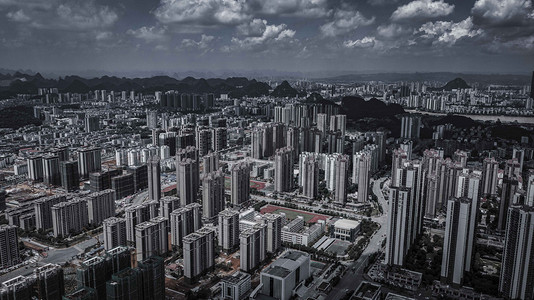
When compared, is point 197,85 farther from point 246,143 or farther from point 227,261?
point 227,261

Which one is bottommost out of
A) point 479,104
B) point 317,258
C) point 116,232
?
point 317,258

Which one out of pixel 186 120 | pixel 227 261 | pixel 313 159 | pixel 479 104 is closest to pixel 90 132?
pixel 186 120

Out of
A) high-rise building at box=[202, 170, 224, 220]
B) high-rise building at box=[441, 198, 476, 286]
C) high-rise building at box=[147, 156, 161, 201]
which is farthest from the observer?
high-rise building at box=[147, 156, 161, 201]

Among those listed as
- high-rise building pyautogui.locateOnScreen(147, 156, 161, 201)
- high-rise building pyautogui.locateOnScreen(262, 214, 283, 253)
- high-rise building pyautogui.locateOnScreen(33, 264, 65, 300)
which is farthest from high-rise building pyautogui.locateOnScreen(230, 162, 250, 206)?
high-rise building pyautogui.locateOnScreen(33, 264, 65, 300)

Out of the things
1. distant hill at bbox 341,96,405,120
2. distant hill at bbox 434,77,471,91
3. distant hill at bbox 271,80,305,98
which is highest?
distant hill at bbox 434,77,471,91

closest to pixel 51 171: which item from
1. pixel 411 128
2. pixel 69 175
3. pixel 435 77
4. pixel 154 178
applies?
pixel 69 175

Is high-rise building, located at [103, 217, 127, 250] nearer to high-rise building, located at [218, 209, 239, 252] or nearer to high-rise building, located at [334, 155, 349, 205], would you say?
high-rise building, located at [218, 209, 239, 252]
